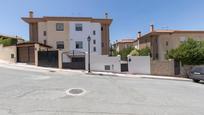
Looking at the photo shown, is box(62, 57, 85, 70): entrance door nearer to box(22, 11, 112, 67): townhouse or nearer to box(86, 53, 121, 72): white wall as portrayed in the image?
box(86, 53, 121, 72): white wall

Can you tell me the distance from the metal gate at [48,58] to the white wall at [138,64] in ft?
30.9

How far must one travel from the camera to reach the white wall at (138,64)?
1111 inches

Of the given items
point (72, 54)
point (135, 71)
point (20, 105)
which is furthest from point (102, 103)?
point (72, 54)

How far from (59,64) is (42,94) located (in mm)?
17149

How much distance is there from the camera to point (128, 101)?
1005 cm

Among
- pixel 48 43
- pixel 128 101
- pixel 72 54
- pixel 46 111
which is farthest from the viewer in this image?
pixel 48 43

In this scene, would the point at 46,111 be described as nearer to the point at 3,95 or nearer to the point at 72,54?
the point at 3,95

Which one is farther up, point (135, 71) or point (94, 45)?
point (94, 45)

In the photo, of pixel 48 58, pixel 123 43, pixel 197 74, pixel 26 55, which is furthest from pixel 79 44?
pixel 123 43

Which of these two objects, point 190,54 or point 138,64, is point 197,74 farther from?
→ point 138,64

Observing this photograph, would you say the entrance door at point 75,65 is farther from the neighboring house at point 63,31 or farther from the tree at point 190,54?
the tree at point 190,54

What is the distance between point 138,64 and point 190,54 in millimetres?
6530

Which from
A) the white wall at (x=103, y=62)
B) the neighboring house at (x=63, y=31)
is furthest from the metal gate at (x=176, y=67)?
the neighboring house at (x=63, y=31)

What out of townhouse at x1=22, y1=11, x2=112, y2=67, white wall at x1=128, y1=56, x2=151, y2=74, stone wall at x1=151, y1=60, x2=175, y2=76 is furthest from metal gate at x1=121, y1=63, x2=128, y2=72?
townhouse at x1=22, y1=11, x2=112, y2=67
